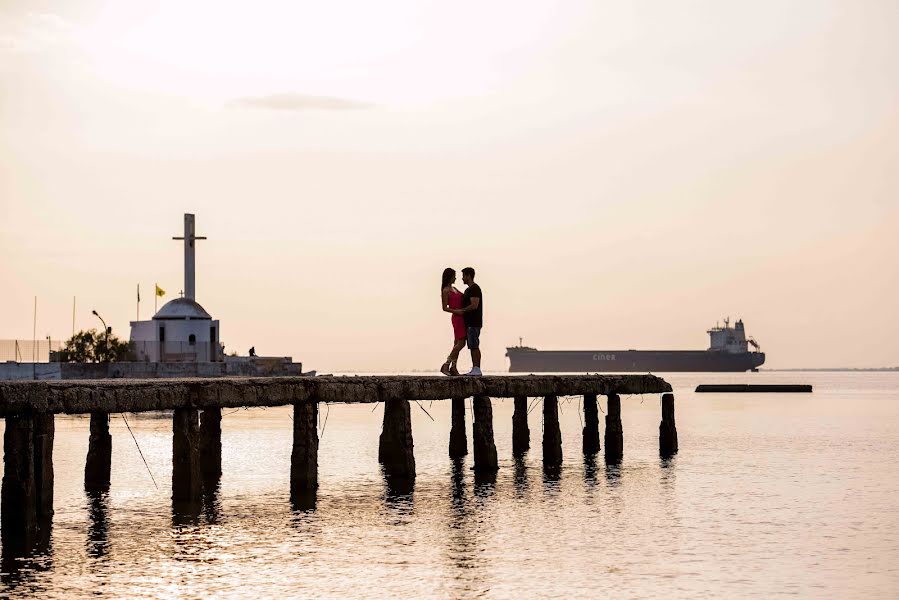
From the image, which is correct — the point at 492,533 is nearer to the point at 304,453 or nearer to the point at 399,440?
the point at 304,453

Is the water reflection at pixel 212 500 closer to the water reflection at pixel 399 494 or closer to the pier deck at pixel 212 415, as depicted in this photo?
the pier deck at pixel 212 415

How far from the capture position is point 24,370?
65375 mm

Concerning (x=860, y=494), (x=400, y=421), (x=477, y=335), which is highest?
(x=477, y=335)

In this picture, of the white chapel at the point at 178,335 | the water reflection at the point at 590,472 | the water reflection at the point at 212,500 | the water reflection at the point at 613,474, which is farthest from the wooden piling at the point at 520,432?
the white chapel at the point at 178,335

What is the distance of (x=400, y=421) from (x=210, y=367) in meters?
56.0

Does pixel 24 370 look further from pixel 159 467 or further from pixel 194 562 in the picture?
pixel 194 562

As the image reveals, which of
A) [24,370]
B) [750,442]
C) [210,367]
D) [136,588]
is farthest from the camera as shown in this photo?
[210,367]

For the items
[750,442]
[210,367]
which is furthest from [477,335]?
[210,367]

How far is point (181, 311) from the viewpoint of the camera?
90375 mm

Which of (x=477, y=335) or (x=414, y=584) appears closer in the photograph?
(x=414, y=584)

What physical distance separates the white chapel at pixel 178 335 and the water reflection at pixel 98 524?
61452mm

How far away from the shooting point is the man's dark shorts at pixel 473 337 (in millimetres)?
27438

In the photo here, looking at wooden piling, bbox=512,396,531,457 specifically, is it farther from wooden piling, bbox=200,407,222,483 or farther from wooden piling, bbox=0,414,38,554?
wooden piling, bbox=0,414,38,554

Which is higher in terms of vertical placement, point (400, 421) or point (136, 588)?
point (400, 421)
